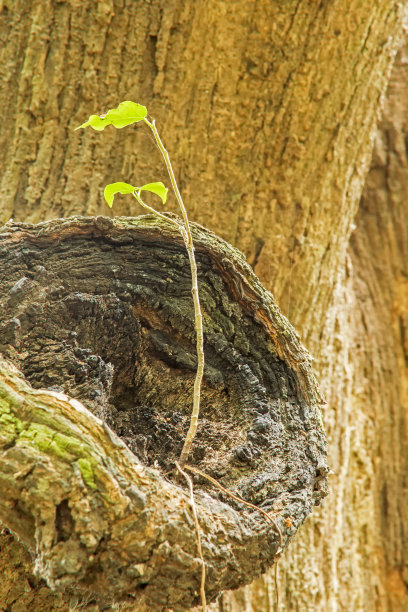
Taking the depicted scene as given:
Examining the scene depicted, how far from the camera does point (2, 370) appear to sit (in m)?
0.63

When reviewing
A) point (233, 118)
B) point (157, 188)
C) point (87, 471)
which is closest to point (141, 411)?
point (87, 471)

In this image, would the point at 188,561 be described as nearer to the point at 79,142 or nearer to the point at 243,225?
the point at 243,225

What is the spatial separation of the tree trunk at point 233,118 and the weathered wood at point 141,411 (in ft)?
1.49

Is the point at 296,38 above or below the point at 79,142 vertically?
above

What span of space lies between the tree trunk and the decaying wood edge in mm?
708

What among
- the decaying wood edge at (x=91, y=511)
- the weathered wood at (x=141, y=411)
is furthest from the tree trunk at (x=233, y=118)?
the decaying wood edge at (x=91, y=511)

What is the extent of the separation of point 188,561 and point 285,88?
112cm

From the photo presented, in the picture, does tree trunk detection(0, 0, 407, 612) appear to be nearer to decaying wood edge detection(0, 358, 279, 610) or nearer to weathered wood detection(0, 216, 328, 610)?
weathered wood detection(0, 216, 328, 610)

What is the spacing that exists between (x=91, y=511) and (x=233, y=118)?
1034 mm

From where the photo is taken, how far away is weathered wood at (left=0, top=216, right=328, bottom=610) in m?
0.57

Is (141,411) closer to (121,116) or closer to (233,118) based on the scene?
(121,116)

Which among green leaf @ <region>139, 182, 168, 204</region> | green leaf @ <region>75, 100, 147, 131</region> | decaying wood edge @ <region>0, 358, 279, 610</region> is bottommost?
decaying wood edge @ <region>0, 358, 279, 610</region>

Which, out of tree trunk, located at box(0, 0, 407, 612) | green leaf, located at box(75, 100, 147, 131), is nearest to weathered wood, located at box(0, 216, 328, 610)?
green leaf, located at box(75, 100, 147, 131)

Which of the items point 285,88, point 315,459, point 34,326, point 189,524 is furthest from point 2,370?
point 285,88
